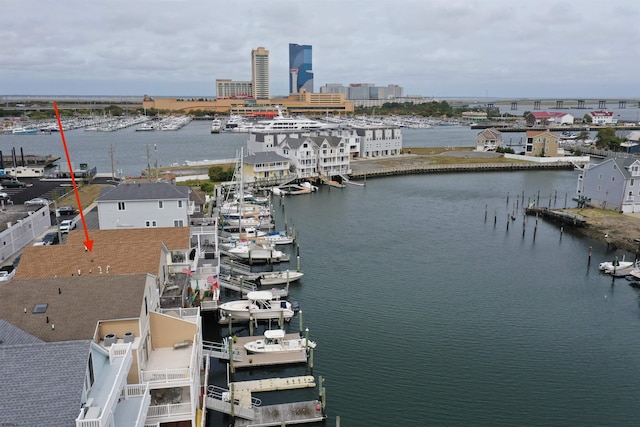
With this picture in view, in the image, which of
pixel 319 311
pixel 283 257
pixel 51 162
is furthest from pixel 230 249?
pixel 51 162

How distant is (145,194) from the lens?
3062 centimetres

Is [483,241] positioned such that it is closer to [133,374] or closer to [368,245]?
[368,245]

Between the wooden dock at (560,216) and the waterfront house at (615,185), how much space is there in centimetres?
490

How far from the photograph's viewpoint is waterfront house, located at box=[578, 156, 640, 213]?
154 feet

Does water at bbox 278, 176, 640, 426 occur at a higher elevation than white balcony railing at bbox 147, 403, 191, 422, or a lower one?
lower

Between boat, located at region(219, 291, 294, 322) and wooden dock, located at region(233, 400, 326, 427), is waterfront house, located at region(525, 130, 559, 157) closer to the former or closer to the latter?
boat, located at region(219, 291, 294, 322)

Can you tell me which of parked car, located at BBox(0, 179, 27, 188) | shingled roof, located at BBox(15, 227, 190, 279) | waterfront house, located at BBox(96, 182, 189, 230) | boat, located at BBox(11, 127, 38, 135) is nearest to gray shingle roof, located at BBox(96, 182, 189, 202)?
waterfront house, located at BBox(96, 182, 189, 230)

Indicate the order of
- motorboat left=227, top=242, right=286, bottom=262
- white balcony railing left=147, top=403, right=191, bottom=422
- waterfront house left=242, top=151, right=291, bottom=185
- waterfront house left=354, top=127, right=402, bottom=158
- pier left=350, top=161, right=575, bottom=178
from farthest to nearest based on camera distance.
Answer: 1. waterfront house left=354, top=127, right=402, bottom=158
2. pier left=350, top=161, right=575, bottom=178
3. waterfront house left=242, top=151, right=291, bottom=185
4. motorboat left=227, top=242, right=286, bottom=262
5. white balcony railing left=147, top=403, right=191, bottom=422

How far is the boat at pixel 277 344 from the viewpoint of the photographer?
2306 cm

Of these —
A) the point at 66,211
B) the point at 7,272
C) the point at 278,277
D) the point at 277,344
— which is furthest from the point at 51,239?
the point at 277,344

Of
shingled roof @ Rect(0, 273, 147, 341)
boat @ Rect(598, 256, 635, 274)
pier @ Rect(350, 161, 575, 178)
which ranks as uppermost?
shingled roof @ Rect(0, 273, 147, 341)

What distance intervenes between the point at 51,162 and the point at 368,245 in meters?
64.0

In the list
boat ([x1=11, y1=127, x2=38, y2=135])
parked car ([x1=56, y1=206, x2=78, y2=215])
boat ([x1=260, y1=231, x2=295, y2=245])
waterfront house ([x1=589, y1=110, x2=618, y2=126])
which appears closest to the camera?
boat ([x1=260, y1=231, x2=295, y2=245])

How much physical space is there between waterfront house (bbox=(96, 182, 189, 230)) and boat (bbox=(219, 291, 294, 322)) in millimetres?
7273
